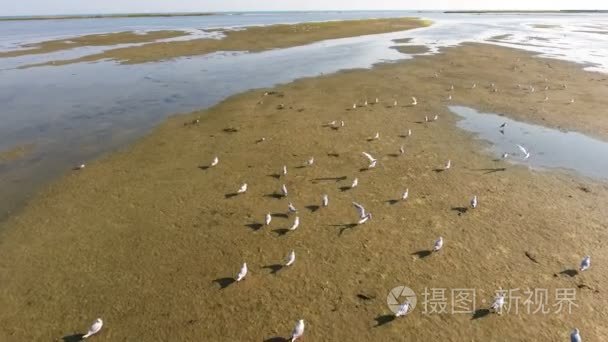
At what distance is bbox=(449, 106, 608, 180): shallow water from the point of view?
824 inches

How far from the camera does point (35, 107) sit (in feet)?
103

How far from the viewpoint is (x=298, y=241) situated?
1502 cm

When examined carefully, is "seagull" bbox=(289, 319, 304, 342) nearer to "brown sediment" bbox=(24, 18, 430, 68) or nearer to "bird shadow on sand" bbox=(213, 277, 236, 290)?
"bird shadow on sand" bbox=(213, 277, 236, 290)

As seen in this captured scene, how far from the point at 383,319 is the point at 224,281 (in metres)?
4.94

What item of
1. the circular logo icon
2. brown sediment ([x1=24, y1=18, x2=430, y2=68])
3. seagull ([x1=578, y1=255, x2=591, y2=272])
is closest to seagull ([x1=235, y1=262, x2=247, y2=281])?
the circular logo icon

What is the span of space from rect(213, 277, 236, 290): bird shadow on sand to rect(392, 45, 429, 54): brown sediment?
49.5 meters

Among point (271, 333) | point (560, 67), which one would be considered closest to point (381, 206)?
point (271, 333)

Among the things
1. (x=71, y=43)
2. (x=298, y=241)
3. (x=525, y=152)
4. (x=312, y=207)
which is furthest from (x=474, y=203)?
(x=71, y=43)

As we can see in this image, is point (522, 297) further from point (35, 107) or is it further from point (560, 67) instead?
point (560, 67)

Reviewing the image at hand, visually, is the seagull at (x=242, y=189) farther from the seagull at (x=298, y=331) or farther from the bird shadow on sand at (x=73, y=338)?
the bird shadow on sand at (x=73, y=338)

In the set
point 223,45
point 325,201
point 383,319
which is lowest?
point 383,319

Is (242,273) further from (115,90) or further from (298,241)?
(115,90)

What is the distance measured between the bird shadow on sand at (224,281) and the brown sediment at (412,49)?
162 ft

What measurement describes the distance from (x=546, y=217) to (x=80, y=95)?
34.6 meters
